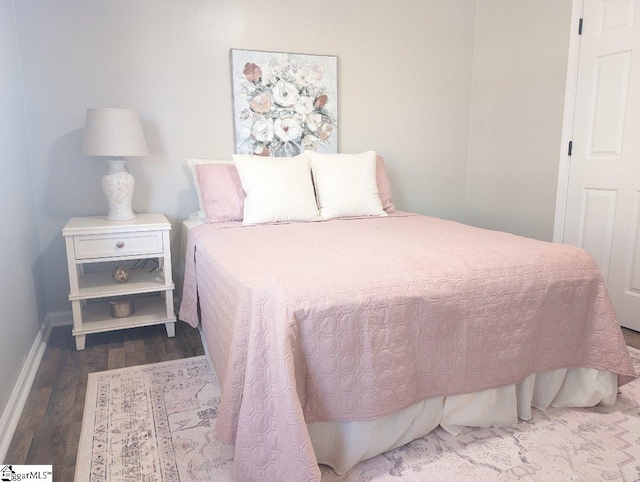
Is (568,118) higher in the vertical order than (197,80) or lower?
lower

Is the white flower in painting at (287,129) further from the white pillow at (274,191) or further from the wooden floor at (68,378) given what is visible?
the wooden floor at (68,378)

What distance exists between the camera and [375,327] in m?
1.43

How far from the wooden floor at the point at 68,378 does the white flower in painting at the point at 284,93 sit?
1609 millimetres

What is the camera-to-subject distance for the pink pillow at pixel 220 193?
8.71 feet

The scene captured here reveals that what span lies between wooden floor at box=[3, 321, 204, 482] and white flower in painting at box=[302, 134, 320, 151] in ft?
4.75

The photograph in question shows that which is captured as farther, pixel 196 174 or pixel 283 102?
pixel 283 102

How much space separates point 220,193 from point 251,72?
3.02ft

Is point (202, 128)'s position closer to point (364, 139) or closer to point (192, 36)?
point (192, 36)

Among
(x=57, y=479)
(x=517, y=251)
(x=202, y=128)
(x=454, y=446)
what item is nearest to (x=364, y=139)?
(x=202, y=128)

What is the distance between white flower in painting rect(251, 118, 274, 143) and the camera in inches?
122

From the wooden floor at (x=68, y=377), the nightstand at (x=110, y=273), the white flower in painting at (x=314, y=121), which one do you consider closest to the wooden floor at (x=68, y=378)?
the wooden floor at (x=68, y=377)

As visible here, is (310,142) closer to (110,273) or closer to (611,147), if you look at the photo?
(110,273)

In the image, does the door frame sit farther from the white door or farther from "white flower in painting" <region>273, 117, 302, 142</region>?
"white flower in painting" <region>273, 117, 302, 142</region>

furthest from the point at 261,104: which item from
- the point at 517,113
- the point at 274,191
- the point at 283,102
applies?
the point at 517,113
